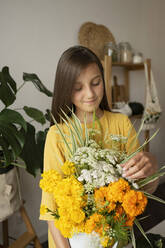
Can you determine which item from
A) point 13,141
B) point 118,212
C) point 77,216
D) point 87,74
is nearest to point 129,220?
point 118,212

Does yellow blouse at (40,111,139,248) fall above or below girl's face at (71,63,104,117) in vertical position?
below

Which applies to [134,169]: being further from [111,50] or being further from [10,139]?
[111,50]

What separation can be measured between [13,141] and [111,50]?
163 centimetres

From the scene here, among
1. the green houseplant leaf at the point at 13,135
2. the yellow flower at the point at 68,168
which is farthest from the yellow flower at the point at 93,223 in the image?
the green houseplant leaf at the point at 13,135

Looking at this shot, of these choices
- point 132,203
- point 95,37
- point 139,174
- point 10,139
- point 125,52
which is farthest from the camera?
point 125,52

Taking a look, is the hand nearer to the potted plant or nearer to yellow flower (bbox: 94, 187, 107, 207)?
yellow flower (bbox: 94, 187, 107, 207)

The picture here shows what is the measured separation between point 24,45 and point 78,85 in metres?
1.14

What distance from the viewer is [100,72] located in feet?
2.88

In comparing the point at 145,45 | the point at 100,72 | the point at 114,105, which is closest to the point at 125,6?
the point at 145,45

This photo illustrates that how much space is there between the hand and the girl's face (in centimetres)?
27

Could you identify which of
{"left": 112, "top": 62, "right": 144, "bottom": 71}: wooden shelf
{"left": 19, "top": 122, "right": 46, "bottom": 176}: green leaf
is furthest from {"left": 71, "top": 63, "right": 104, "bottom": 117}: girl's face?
{"left": 112, "top": 62, "right": 144, "bottom": 71}: wooden shelf

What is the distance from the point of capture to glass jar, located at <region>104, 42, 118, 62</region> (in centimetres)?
233

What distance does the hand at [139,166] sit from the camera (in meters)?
0.61

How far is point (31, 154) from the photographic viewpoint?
1.29 metres
